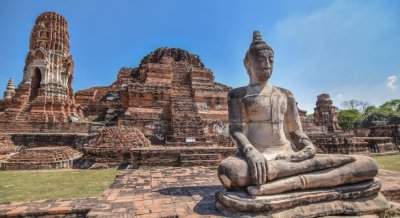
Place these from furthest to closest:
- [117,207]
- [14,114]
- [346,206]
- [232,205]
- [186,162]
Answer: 1. [14,114]
2. [186,162]
3. [117,207]
4. [346,206]
5. [232,205]

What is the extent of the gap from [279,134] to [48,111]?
18.5 meters

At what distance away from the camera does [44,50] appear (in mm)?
19922

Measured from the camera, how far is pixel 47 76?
1970 cm

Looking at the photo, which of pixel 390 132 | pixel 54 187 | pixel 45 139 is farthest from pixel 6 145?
pixel 390 132

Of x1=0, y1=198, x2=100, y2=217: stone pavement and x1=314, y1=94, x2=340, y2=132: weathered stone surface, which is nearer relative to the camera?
x1=0, y1=198, x2=100, y2=217: stone pavement

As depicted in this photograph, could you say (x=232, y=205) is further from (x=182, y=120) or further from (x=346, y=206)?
(x=182, y=120)

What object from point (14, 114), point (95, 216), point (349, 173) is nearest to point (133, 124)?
point (14, 114)

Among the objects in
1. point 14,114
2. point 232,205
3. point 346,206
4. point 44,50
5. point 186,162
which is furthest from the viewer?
point 44,50

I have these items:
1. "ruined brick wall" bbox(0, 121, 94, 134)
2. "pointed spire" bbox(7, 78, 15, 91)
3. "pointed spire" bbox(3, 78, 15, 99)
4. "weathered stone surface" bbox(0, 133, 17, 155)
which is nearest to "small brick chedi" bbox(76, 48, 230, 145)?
"ruined brick wall" bbox(0, 121, 94, 134)

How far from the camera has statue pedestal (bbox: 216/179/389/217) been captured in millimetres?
3021

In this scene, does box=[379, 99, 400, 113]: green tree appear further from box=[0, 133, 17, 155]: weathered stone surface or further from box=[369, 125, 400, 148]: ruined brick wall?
box=[0, 133, 17, 155]: weathered stone surface

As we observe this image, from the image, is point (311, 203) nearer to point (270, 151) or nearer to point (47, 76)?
point (270, 151)

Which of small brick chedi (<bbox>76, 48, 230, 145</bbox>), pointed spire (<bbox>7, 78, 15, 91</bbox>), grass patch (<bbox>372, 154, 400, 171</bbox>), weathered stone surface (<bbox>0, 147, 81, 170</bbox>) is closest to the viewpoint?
grass patch (<bbox>372, 154, 400, 171</bbox>)

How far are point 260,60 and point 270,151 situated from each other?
1.49 m
